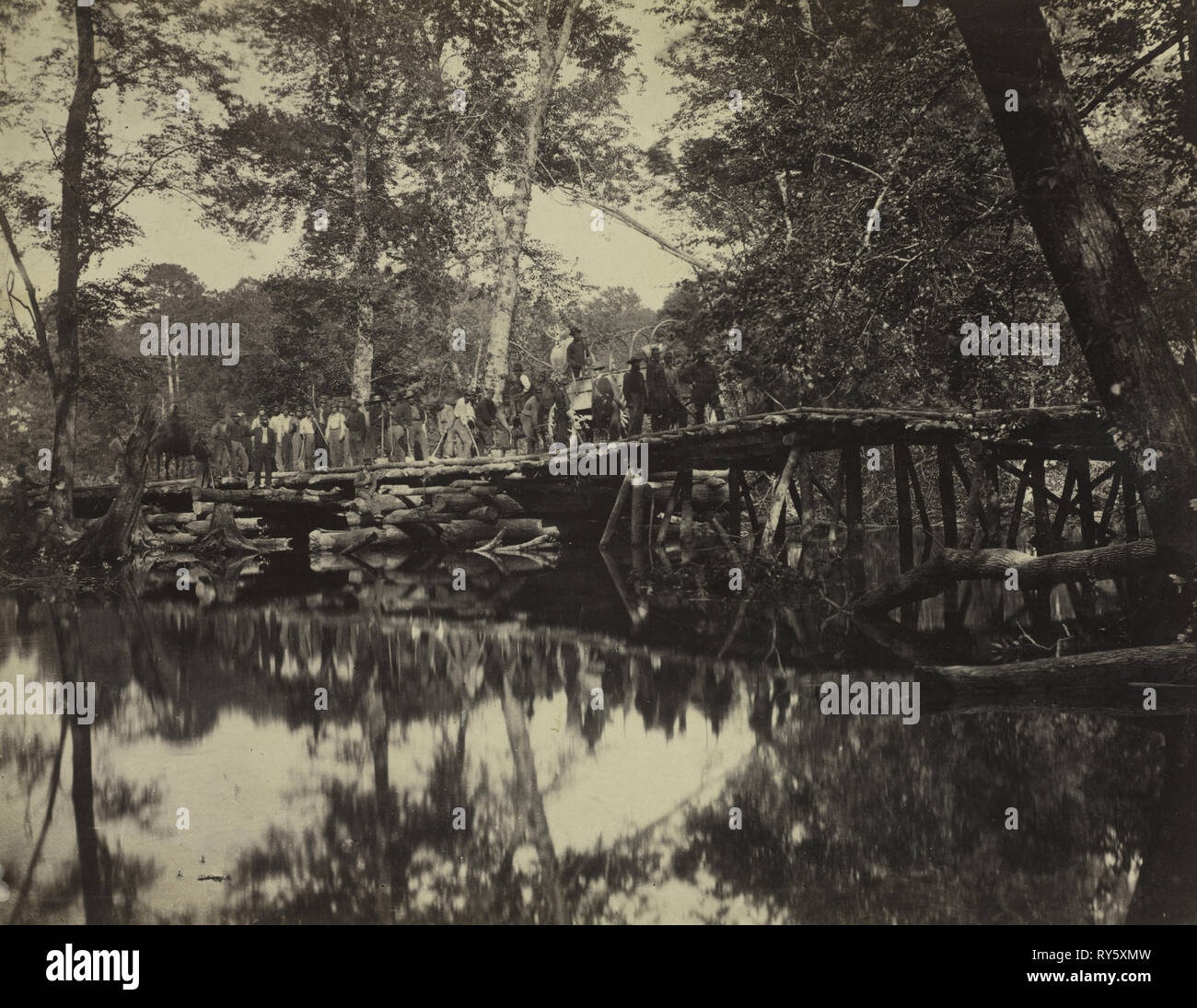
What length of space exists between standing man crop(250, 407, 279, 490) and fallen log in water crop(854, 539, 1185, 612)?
52.5ft

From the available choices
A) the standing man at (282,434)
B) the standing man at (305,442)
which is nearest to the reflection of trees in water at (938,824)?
the standing man at (305,442)

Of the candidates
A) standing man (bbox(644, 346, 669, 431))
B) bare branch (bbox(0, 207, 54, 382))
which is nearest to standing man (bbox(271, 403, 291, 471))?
standing man (bbox(644, 346, 669, 431))

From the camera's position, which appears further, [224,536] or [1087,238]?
[224,536]

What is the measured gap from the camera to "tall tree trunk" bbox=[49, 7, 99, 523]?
305 inches

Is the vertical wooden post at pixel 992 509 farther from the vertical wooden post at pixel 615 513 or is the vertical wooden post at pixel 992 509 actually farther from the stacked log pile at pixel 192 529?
the stacked log pile at pixel 192 529

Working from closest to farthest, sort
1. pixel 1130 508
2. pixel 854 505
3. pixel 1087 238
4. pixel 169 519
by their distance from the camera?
pixel 1087 238, pixel 1130 508, pixel 854 505, pixel 169 519

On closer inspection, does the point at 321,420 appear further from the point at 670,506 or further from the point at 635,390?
the point at 670,506

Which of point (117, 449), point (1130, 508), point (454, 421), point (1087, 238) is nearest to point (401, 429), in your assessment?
point (454, 421)

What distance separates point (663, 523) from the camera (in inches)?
608

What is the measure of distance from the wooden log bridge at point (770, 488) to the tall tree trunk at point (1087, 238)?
98 cm

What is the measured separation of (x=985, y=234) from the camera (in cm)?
846

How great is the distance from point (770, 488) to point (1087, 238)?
46.3 feet
